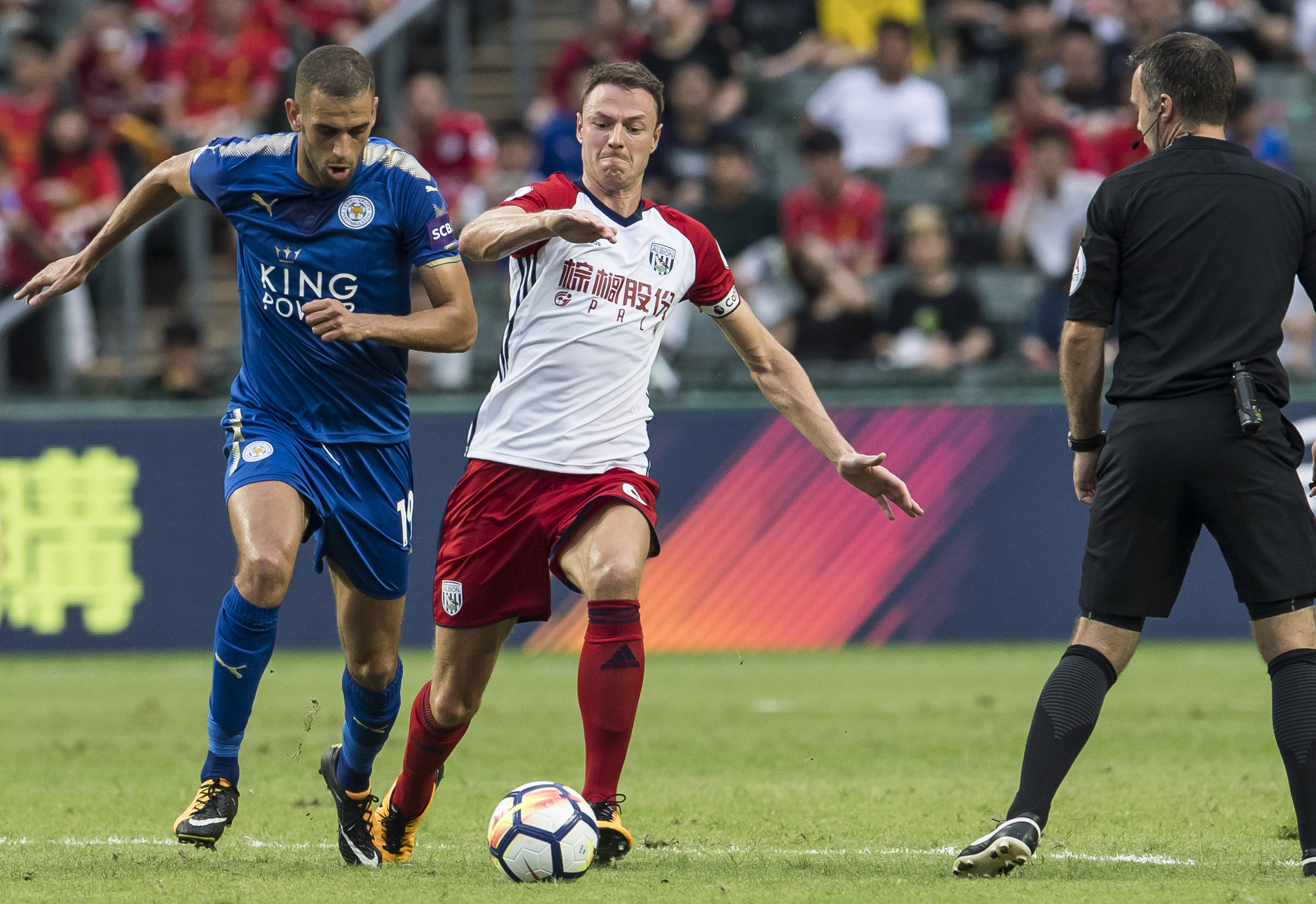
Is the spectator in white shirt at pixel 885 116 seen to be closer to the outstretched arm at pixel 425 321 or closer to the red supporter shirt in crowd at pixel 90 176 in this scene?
the red supporter shirt in crowd at pixel 90 176

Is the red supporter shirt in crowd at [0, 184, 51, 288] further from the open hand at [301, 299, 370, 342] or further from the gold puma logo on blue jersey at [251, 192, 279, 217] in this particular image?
the open hand at [301, 299, 370, 342]

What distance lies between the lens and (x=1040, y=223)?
13.6 meters

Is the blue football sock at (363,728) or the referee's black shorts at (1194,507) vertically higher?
the referee's black shorts at (1194,507)

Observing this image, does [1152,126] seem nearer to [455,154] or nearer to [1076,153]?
[1076,153]

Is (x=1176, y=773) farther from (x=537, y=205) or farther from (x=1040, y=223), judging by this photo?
(x=1040, y=223)

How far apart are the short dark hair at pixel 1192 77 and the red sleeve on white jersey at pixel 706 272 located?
58.3 inches

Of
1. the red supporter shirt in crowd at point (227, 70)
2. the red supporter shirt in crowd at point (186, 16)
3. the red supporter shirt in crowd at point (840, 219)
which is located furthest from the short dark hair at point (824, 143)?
the red supporter shirt in crowd at point (186, 16)

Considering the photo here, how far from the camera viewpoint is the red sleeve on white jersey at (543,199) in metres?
5.34

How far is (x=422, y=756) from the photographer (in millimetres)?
5539

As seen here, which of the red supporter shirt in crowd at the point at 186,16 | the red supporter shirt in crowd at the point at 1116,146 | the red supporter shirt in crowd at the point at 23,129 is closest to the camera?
the red supporter shirt in crowd at the point at 1116,146

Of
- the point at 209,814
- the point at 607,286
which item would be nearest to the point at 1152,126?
the point at 607,286

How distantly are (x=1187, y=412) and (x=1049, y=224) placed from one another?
9031 mm

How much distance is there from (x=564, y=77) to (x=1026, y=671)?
281 inches

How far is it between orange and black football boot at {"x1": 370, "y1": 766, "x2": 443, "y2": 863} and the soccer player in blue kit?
0.13ft
